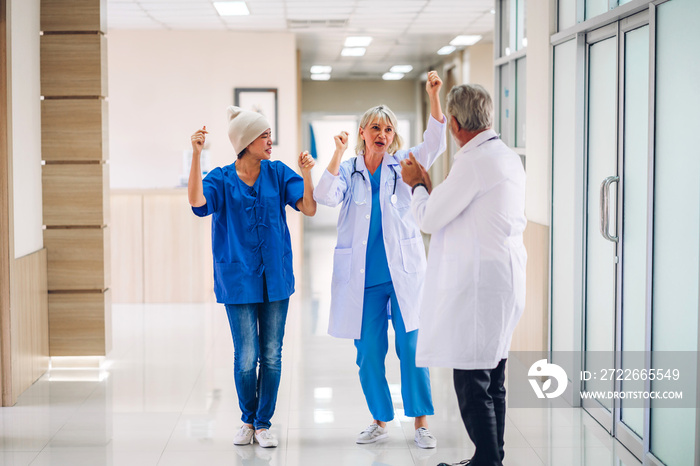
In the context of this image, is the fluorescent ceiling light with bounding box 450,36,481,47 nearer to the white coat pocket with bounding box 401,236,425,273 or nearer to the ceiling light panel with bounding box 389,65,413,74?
the ceiling light panel with bounding box 389,65,413,74

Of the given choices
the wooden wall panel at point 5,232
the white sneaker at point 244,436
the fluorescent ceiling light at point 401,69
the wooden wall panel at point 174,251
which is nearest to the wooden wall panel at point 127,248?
the wooden wall panel at point 174,251

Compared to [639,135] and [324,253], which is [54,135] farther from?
[324,253]

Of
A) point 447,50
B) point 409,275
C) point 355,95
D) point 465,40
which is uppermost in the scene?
point 355,95

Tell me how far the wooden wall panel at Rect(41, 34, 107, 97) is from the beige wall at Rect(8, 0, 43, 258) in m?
0.07

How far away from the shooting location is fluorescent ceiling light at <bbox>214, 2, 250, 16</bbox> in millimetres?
7152

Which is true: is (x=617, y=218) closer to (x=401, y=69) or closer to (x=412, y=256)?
(x=412, y=256)

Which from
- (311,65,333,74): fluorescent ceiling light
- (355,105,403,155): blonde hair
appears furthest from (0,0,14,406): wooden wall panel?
(311,65,333,74): fluorescent ceiling light

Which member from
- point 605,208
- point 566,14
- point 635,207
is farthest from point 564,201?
point 566,14

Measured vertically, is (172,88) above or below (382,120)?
above

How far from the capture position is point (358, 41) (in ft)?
33.5

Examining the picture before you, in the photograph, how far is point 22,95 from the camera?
4.54 m

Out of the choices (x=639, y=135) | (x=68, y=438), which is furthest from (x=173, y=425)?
(x=639, y=135)

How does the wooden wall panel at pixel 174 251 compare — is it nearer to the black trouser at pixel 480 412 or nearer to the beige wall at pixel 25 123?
the beige wall at pixel 25 123

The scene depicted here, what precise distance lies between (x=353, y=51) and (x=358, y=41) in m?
1.09
